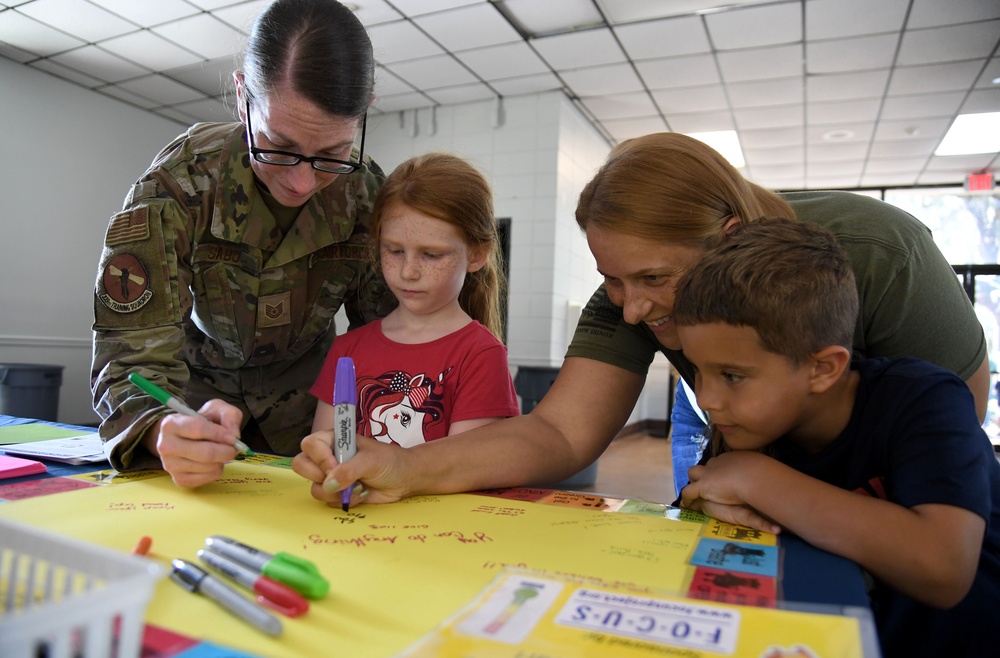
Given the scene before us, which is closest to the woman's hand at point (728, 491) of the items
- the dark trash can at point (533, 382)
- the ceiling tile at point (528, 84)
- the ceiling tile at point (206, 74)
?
the dark trash can at point (533, 382)

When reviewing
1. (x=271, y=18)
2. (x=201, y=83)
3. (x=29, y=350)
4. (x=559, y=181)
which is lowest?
(x=29, y=350)

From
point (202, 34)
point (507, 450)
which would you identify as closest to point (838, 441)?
point (507, 450)

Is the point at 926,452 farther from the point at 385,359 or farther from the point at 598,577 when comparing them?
the point at 385,359

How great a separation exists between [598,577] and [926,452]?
409 mm

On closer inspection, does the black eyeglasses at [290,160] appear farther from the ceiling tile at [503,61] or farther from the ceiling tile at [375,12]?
the ceiling tile at [503,61]

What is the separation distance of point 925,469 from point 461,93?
5.24 meters

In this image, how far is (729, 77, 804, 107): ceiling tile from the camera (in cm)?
497

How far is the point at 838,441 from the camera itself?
0.88 meters

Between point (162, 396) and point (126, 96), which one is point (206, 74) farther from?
point (162, 396)

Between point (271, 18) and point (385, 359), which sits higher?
point (271, 18)

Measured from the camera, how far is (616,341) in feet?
3.99

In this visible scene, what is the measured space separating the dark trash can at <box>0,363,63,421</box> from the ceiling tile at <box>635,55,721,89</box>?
4.41 metres

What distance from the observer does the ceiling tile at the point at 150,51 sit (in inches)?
182

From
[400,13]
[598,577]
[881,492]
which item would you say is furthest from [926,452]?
[400,13]
